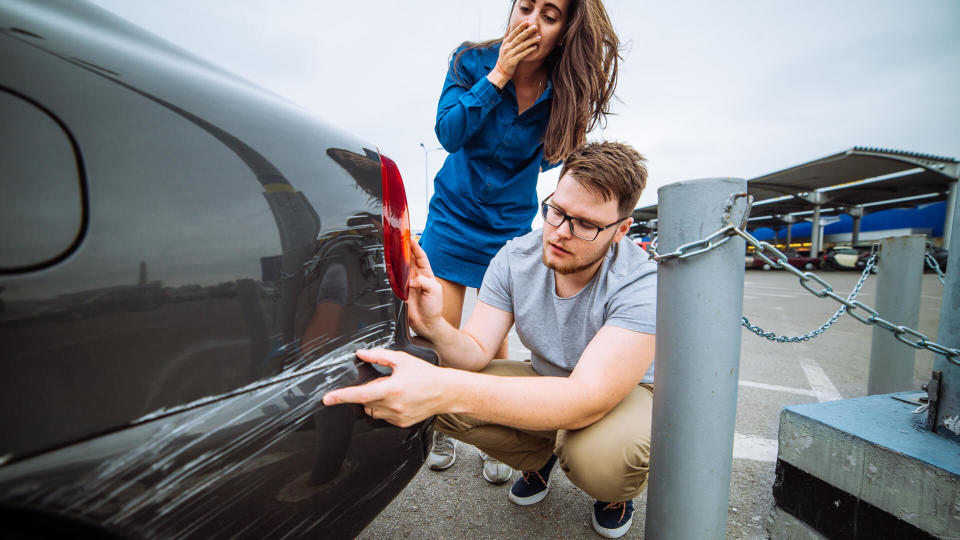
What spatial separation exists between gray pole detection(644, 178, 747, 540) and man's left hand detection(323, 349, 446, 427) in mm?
482

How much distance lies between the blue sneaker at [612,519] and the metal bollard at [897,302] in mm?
1753

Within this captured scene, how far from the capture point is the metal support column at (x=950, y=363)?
3.43 feet

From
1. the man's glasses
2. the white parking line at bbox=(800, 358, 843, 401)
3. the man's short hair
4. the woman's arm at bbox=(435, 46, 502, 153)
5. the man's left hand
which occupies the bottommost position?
the white parking line at bbox=(800, 358, 843, 401)

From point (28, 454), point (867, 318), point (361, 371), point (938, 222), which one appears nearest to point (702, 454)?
point (867, 318)

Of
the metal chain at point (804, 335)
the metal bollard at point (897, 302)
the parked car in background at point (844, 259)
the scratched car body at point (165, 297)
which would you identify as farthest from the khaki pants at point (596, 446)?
the parked car in background at point (844, 259)

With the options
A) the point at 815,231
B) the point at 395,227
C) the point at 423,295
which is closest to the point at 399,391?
the point at 395,227

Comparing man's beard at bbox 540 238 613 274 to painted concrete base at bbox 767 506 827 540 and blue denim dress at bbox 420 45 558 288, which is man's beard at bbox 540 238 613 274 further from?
painted concrete base at bbox 767 506 827 540

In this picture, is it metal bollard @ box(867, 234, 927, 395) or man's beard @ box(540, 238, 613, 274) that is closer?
man's beard @ box(540, 238, 613, 274)

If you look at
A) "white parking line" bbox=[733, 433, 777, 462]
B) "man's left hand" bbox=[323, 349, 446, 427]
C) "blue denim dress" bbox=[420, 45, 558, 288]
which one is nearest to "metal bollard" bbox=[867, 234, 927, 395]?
"white parking line" bbox=[733, 433, 777, 462]

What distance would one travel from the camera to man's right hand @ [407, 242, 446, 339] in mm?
1284

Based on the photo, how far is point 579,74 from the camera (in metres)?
1.55

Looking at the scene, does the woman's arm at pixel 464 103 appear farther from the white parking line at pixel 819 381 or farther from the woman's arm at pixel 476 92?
the white parking line at pixel 819 381

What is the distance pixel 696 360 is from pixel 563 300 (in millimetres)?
710

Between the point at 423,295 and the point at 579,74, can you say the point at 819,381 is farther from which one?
the point at 423,295
